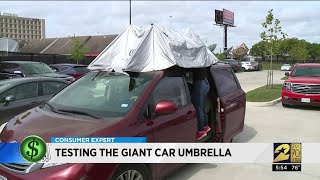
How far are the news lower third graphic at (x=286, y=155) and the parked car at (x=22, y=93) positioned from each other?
17.4 feet

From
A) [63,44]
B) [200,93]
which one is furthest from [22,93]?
[63,44]

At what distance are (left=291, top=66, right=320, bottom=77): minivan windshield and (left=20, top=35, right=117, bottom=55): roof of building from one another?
5780 cm

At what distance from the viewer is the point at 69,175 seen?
3598 millimetres

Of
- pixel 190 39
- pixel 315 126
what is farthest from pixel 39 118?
pixel 315 126

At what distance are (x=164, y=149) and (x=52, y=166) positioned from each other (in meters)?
1.46

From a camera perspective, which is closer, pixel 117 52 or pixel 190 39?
pixel 117 52

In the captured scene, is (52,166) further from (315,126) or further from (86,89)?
(315,126)

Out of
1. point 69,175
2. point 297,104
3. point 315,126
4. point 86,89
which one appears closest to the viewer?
point 69,175

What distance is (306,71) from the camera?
13789mm

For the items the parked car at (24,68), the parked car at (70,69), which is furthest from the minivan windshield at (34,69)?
the parked car at (70,69)

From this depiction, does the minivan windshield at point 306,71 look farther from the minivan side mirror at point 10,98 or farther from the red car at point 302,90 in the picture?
the minivan side mirror at point 10,98

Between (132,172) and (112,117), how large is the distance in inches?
26.3

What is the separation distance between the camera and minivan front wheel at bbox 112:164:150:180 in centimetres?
403

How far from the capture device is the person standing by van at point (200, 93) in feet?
20.5
